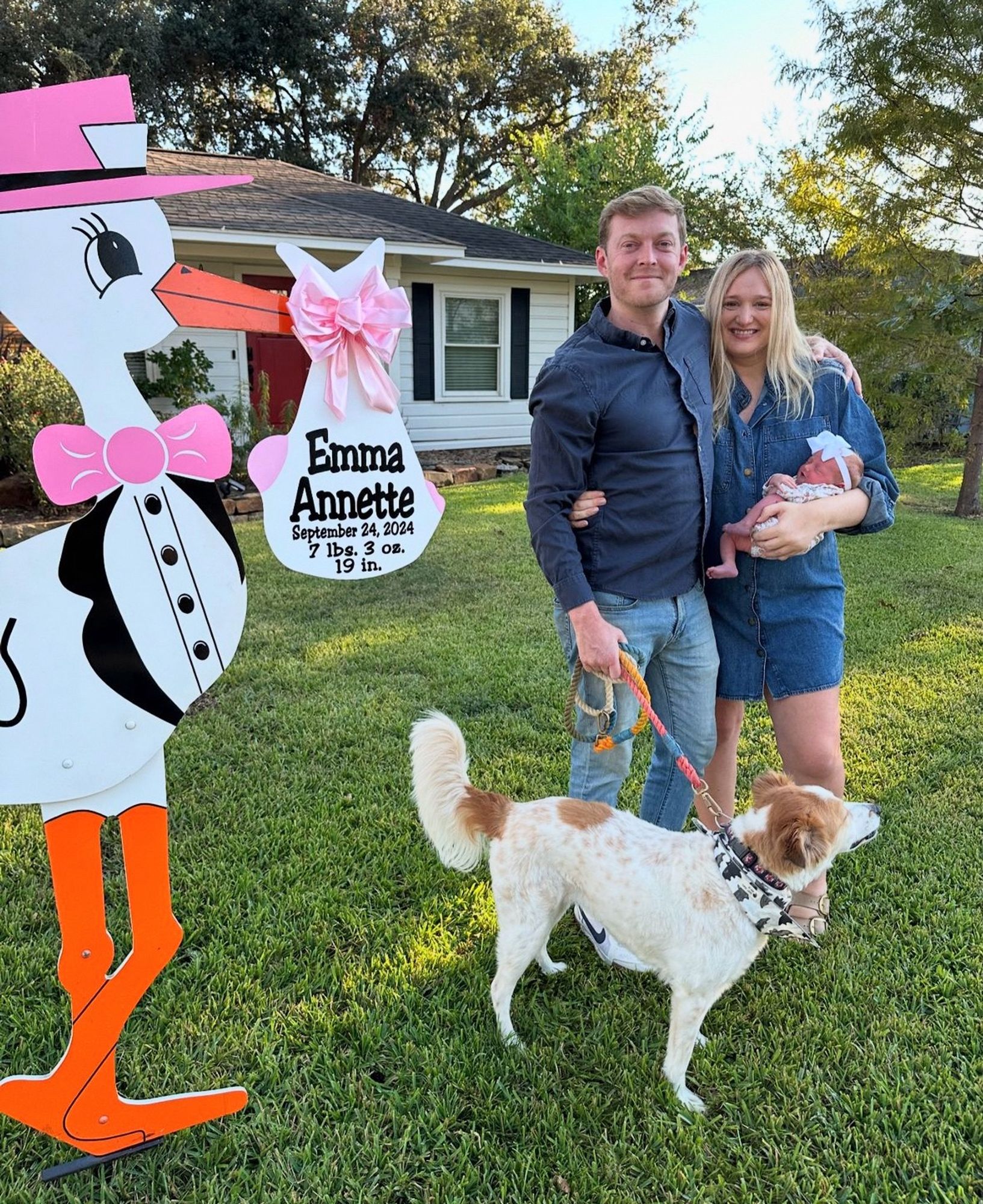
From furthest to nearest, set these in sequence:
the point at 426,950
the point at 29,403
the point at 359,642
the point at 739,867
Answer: the point at 29,403 < the point at 359,642 < the point at 426,950 < the point at 739,867

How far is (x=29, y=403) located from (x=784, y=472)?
25.1ft

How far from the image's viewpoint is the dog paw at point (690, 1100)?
2.20 m

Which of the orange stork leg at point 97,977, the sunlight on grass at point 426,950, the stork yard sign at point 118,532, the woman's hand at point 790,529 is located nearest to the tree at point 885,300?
the woman's hand at point 790,529

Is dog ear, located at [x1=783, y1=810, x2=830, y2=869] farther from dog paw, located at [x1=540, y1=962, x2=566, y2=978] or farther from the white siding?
the white siding

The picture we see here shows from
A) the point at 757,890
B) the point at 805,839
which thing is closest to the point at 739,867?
the point at 757,890

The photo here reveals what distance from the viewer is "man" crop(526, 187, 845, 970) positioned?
7.57 feet

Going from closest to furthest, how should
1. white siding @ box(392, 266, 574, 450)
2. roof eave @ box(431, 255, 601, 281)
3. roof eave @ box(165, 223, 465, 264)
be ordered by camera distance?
roof eave @ box(165, 223, 465, 264)
roof eave @ box(431, 255, 601, 281)
white siding @ box(392, 266, 574, 450)

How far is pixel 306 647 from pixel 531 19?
84.9 feet

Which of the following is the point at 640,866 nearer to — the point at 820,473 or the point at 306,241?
the point at 820,473

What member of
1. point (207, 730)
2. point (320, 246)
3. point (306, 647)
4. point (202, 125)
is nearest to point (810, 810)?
point (207, 730)

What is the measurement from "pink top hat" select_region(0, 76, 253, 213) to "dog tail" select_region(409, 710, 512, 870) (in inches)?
64.0

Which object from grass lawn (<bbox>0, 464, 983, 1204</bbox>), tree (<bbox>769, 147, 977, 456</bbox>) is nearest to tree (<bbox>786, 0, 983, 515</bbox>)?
tree (<bbox>769, 147, 977, 456</bbox>)

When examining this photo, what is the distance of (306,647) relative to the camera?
535 cm

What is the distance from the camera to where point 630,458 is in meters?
2.36
